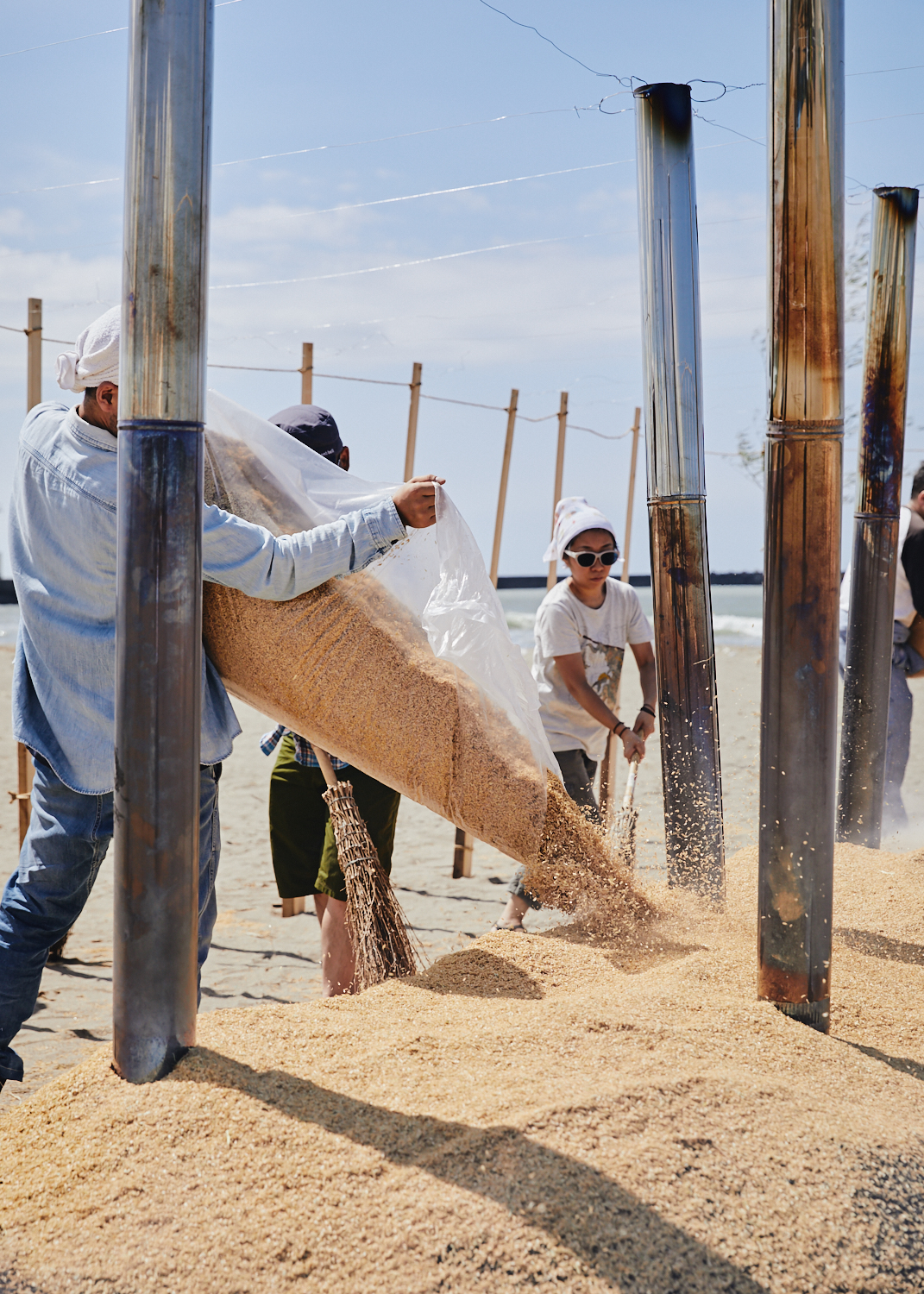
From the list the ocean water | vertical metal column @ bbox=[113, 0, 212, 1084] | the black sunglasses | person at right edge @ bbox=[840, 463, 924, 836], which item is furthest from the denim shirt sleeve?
the ocean water

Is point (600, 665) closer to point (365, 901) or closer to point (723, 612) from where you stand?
point (365, 901)

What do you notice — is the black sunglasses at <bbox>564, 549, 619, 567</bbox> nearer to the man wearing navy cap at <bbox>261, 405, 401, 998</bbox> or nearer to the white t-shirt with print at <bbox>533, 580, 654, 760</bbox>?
the white t-shirt with print at <bbox>533, 580, 654, 760</bbox>

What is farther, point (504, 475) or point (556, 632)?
point (504, 475)

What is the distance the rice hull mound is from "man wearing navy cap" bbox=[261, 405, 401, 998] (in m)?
0.79

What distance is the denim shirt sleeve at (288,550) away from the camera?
1958 millimetres

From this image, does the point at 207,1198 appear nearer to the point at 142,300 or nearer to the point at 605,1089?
the point at 605,1089

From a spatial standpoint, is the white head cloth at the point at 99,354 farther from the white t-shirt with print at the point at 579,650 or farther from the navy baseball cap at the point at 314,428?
the white t-shirt with print at the point at 579,650

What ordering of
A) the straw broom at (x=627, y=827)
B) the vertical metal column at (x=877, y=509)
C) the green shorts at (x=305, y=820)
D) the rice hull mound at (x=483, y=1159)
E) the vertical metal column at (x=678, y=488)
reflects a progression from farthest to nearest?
the vertical metal column at (x=877, y=509), the straw broom at (x=627, y=827), the vertical metal column at (x=678, y=488), the green shorts at (x=305, y=820), the rice hull mound at (x=483, y=1159)

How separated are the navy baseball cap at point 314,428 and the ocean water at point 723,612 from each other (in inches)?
405

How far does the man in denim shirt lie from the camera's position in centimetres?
203

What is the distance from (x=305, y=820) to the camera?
3.03m

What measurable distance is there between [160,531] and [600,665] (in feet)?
8.36

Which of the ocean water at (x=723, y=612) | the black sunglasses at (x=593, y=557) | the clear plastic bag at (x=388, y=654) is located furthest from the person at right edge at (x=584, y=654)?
the ocean water at (x=723, y=612)

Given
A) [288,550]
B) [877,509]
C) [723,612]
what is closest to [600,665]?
[877,509]
